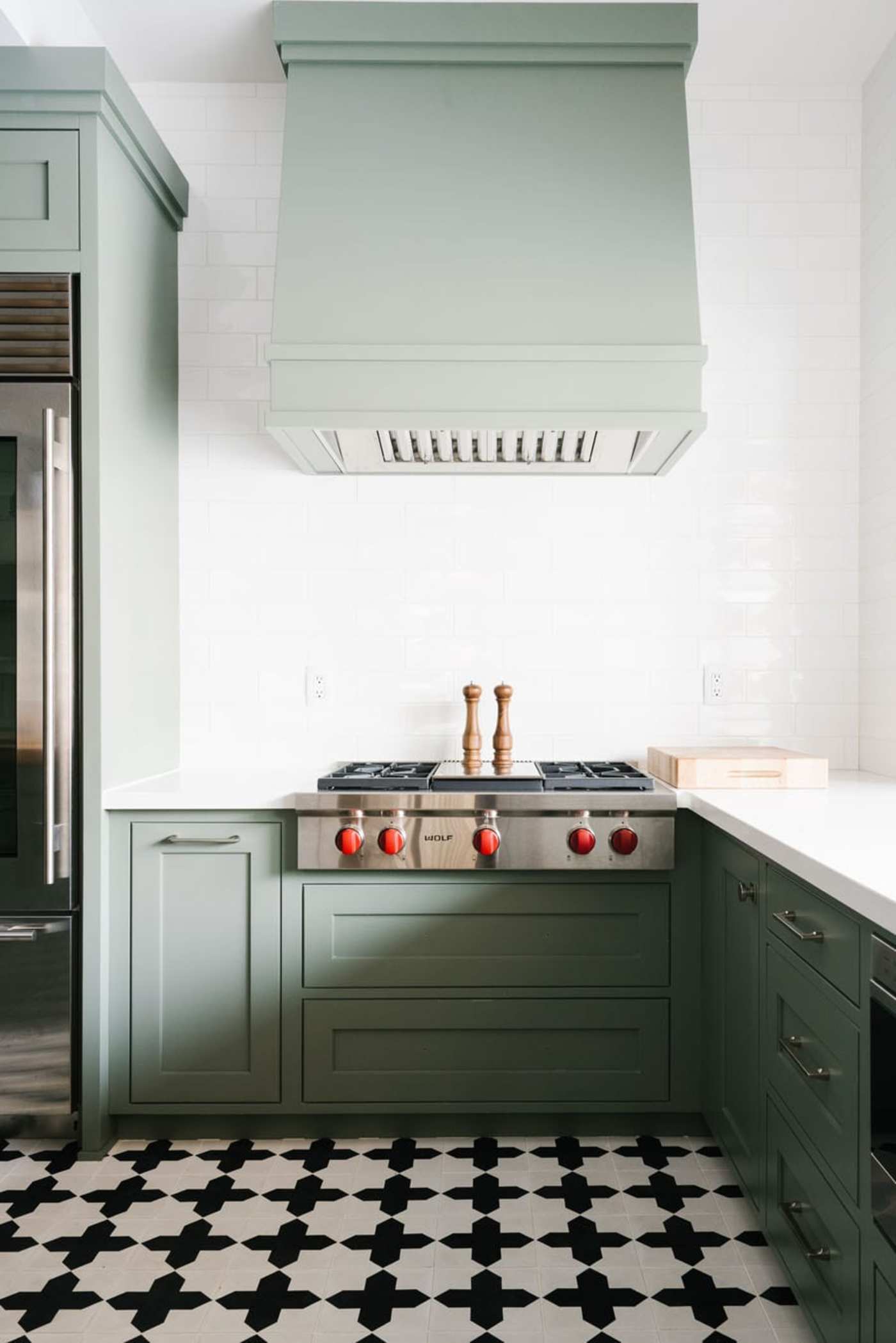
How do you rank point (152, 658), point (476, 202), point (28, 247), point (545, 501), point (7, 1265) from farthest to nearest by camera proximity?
point (545, 501), point (152, 658), point (476, 202), point (28, 247), point (7, 1265)

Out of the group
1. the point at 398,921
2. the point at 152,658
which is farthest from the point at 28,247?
the point at 398,921

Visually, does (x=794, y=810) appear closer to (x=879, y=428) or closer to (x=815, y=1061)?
(x=815, y=1061)

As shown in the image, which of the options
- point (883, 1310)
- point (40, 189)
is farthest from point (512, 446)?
point (883, 1310)

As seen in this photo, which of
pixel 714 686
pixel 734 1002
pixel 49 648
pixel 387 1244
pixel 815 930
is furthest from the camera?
pixel 714 686

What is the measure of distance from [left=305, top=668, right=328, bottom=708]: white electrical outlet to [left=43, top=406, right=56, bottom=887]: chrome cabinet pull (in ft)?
2.71

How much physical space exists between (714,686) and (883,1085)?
177cm

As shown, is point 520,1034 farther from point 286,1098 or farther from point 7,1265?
point 7,1265

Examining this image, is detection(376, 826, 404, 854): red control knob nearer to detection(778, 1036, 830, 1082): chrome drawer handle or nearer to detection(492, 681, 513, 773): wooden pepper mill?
detection(492, 681, 513, 773): wooden pepper mill

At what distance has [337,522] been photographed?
3.03 m

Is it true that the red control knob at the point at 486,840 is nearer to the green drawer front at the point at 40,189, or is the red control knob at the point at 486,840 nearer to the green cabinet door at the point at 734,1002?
the green cabinet door at the point at 734,1002

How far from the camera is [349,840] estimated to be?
94.0 inches

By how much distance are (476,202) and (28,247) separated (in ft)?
3.57

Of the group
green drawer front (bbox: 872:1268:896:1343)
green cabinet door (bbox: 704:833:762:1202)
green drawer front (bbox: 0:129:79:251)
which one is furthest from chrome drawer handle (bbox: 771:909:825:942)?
green drawer front (bbox: 0:129:79:251)

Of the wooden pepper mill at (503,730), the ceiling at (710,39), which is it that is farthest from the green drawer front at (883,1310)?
the ceiling at (710,39)
